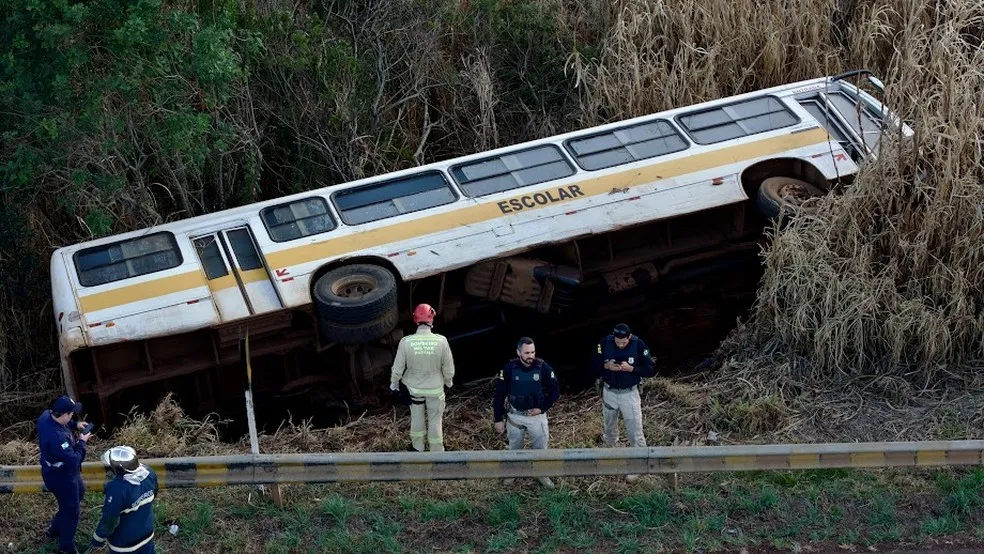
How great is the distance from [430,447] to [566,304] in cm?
259

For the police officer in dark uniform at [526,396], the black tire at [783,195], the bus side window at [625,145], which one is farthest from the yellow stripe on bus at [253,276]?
the black tire at [783,195]

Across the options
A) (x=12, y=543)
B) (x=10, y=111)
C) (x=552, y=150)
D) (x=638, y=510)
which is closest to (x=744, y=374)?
(x=638, y=510)

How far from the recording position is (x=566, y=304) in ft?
33.2

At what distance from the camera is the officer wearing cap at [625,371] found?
749 centimetres

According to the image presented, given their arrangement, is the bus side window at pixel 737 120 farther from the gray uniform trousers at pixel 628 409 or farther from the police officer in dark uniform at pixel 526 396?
the police officer in dark uniform at pixel 526 396

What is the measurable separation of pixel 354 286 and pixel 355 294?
0.34 feet

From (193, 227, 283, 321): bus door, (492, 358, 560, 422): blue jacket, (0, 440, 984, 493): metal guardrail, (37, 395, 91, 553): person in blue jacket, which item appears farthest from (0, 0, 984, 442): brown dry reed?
(37, 395, 91, 553): person in blue jacket

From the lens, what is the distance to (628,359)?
7504mm

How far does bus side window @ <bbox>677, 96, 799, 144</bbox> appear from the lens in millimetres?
10664

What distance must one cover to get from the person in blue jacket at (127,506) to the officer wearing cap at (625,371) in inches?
120

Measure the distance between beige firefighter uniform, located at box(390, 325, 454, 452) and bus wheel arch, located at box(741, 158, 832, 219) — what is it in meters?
3.68

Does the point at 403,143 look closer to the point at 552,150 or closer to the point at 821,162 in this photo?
the point at 552,150

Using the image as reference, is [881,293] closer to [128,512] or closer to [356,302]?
[356,302]

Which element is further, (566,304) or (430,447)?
(566,304)
